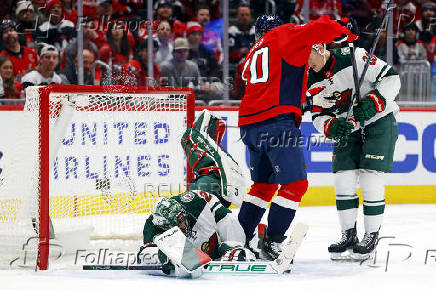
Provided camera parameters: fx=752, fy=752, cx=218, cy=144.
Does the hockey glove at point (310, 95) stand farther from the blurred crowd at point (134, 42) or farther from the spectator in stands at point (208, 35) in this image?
the spectator in stands at point (208, 35)

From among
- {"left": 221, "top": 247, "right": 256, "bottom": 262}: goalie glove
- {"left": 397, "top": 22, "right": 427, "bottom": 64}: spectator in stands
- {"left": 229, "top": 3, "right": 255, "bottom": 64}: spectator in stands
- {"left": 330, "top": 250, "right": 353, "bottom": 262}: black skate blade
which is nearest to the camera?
{"left": 221, "top": 247, "right": 256, "bottom": 262}: goalie glove

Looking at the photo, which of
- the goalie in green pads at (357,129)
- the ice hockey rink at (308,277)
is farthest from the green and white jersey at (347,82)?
the ice hockey rink at (308,277)

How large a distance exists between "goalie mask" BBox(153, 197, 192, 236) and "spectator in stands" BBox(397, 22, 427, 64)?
3.87 meters

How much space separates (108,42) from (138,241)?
2.70 metres

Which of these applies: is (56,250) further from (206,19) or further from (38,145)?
(206,19)

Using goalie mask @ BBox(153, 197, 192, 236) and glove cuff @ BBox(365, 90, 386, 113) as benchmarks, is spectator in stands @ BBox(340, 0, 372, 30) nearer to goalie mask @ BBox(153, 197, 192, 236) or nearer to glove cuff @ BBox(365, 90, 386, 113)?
glove cuff @ BBox(365, 90, 386, 113)

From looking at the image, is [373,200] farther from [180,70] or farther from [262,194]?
[180,70]

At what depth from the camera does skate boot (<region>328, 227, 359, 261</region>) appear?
3.48 meters

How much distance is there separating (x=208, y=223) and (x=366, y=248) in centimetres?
→ 78

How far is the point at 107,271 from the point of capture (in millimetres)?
3068

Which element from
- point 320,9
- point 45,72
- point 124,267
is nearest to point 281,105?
point 124,267

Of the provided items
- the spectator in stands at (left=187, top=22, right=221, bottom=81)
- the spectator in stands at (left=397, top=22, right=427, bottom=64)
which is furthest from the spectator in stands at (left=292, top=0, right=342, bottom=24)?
the spectator in stands at (left=187, top=22, right=221, bottom=81)

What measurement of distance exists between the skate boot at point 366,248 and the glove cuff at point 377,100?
22.9 inches

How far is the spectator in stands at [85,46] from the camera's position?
5.70m
